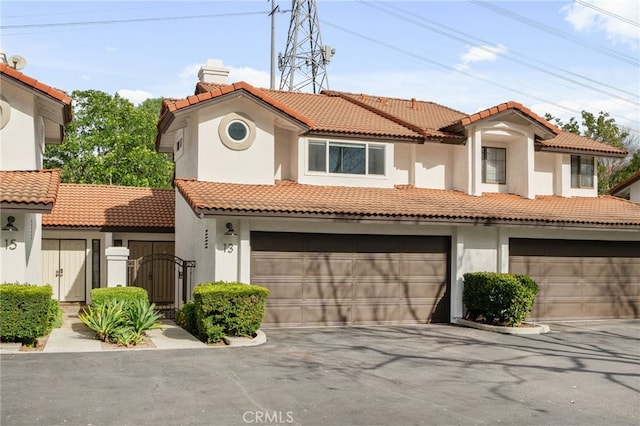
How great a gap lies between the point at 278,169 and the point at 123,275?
5528 mm

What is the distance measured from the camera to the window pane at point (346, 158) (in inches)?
834

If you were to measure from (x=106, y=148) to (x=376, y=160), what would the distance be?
23.7m

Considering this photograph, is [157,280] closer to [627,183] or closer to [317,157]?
[317,157]

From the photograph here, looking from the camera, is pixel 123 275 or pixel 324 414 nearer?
pixel 324 414

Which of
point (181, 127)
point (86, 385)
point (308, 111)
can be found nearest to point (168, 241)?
point (181, 127)

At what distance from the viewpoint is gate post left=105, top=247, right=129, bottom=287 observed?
18203 millimetres

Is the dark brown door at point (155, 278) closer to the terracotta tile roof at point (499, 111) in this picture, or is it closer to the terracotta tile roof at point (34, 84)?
the terracotta tile roof at point (34, 84)

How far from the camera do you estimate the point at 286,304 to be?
693 inches

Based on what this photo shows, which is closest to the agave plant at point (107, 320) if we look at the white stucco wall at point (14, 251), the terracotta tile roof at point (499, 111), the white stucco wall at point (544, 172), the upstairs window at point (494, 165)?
the white stucco wall at point (14, 251)

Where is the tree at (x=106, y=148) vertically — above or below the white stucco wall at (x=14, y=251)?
above

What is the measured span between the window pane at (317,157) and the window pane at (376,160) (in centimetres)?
146

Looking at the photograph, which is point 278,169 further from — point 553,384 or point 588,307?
point 553,384

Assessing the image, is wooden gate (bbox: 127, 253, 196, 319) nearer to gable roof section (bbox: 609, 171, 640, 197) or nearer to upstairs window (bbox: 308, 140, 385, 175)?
upstairs window (bbox: 308, 140, 385, 175)

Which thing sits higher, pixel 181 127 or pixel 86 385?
Result: pixel 181 127
